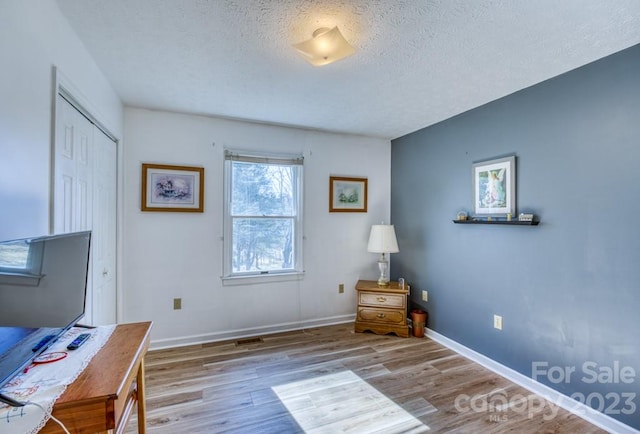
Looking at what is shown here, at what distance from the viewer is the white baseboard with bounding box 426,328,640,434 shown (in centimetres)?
187

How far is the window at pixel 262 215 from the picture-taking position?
3.28 metres

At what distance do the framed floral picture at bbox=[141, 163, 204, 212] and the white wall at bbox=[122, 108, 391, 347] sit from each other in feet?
0.23

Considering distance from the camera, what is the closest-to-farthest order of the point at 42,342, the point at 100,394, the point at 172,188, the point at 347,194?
the point at 100,394 < the point at 42,342 < the point at 172,188 < the point at 347,194

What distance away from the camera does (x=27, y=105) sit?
1.27 m

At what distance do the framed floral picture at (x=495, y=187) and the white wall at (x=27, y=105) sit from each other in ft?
10.0

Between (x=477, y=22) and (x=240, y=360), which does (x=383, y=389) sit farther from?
(x=477, y=22)

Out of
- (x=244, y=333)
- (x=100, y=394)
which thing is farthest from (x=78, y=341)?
(x=244, y=333)

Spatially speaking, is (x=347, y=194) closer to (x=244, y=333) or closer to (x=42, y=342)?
(x=244, y=333)

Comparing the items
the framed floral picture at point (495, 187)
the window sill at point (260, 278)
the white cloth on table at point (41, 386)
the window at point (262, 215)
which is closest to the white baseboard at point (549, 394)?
the framed floral picture at point (495, 187)

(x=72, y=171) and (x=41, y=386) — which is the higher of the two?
(x=72, y=171)

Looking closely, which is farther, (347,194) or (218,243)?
(347,194)

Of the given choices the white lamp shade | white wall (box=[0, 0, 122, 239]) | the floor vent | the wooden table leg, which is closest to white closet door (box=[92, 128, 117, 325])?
white wall (box=[0, 0, 122, 239])

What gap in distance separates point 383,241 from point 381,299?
25.6 inches

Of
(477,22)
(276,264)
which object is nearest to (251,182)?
A: (276,264)
